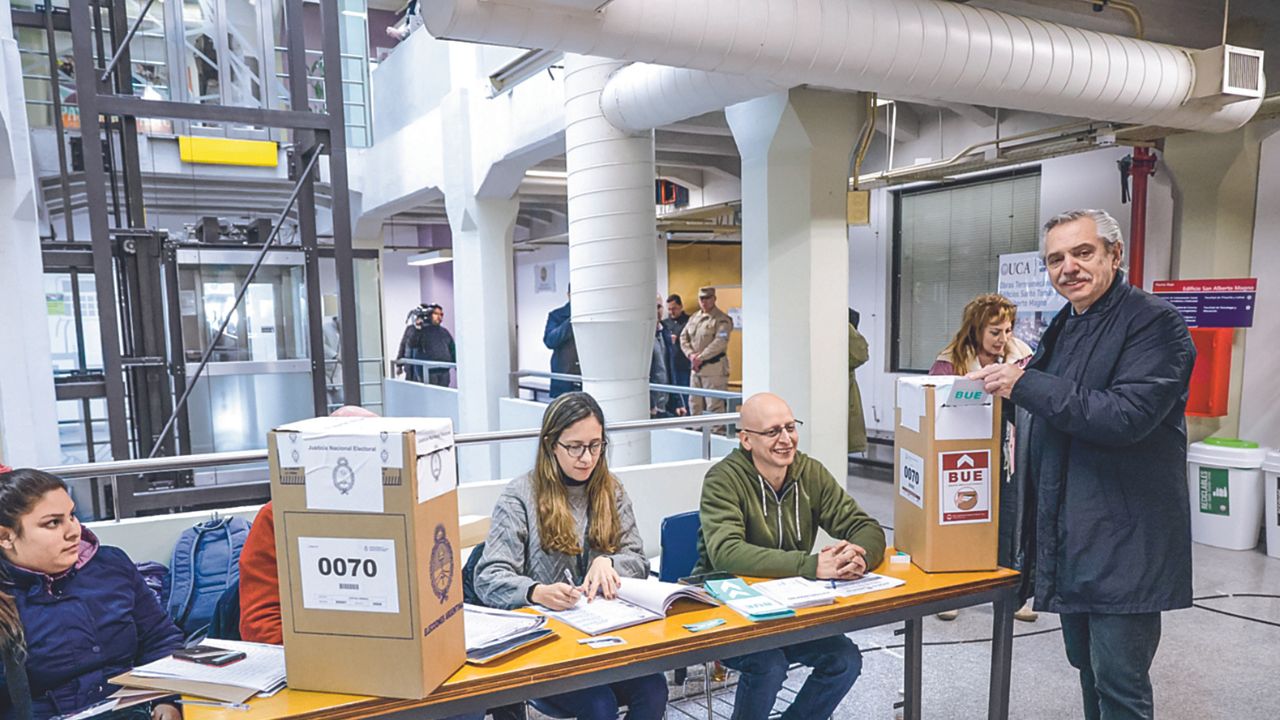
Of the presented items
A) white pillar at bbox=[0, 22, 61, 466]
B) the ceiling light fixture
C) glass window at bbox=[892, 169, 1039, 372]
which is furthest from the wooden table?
the ceiling light fixture

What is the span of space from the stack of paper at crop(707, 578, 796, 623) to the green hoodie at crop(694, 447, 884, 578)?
0.08m

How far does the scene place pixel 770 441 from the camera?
91.4 inches

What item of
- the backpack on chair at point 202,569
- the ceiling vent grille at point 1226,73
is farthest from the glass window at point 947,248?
the backpack on chair at point 202,569

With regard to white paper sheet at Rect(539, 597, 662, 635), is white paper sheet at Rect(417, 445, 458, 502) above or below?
above

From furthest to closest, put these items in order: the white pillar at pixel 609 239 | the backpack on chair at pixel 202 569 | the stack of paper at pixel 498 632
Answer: the white pillar at pixel 609 239 → the backpack on chair at pixel 202 569 → the stack of paper at pixel 498 632

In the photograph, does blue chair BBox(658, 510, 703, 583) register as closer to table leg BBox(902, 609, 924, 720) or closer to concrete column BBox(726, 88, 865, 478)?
table leg BBox(902, 609, 924, 720)

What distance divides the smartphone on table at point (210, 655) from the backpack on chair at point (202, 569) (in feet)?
3.83

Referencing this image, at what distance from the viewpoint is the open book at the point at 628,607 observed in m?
1.83

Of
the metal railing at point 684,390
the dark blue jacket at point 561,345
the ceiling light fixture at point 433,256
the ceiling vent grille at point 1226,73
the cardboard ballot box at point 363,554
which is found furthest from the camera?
the ceiling light fixture at point 433,256

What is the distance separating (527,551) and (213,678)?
32.9 inches

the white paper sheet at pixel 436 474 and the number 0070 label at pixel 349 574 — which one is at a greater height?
the white paper sheet at pixel 436 474

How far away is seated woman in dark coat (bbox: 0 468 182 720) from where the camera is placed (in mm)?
1697

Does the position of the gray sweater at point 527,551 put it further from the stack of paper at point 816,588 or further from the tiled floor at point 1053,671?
the tiled floor at point 1053,671

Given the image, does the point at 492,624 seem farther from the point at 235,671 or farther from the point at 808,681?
the point at 808,681
